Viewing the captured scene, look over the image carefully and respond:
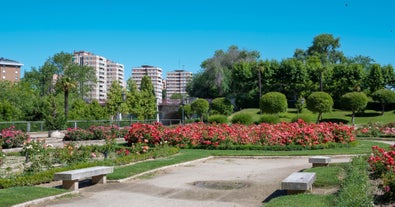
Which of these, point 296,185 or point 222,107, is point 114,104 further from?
point 296,185

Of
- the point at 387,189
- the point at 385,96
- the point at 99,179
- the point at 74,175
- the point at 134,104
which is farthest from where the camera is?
the point at 134,104

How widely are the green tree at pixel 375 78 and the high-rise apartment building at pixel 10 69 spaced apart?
321 feet

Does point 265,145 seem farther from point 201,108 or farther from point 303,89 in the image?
point 303,89

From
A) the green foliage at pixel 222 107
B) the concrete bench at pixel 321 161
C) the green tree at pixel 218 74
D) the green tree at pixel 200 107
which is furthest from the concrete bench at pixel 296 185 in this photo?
the green tree at pixel 218 74

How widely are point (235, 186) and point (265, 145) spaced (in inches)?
402

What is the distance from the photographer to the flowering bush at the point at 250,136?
20188 mm

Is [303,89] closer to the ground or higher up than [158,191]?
higher up

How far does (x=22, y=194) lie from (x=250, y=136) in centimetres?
1374

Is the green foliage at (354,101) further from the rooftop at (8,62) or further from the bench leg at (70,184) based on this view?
the rooftop at (8,62)

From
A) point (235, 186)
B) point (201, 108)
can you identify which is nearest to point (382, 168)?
point (235, 186)

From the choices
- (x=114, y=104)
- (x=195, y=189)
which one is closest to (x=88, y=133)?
(x=195, y=189)

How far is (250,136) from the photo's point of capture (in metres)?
20.9

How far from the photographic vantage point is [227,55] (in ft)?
263

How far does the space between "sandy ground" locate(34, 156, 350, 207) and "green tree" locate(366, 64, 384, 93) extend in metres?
50.9
